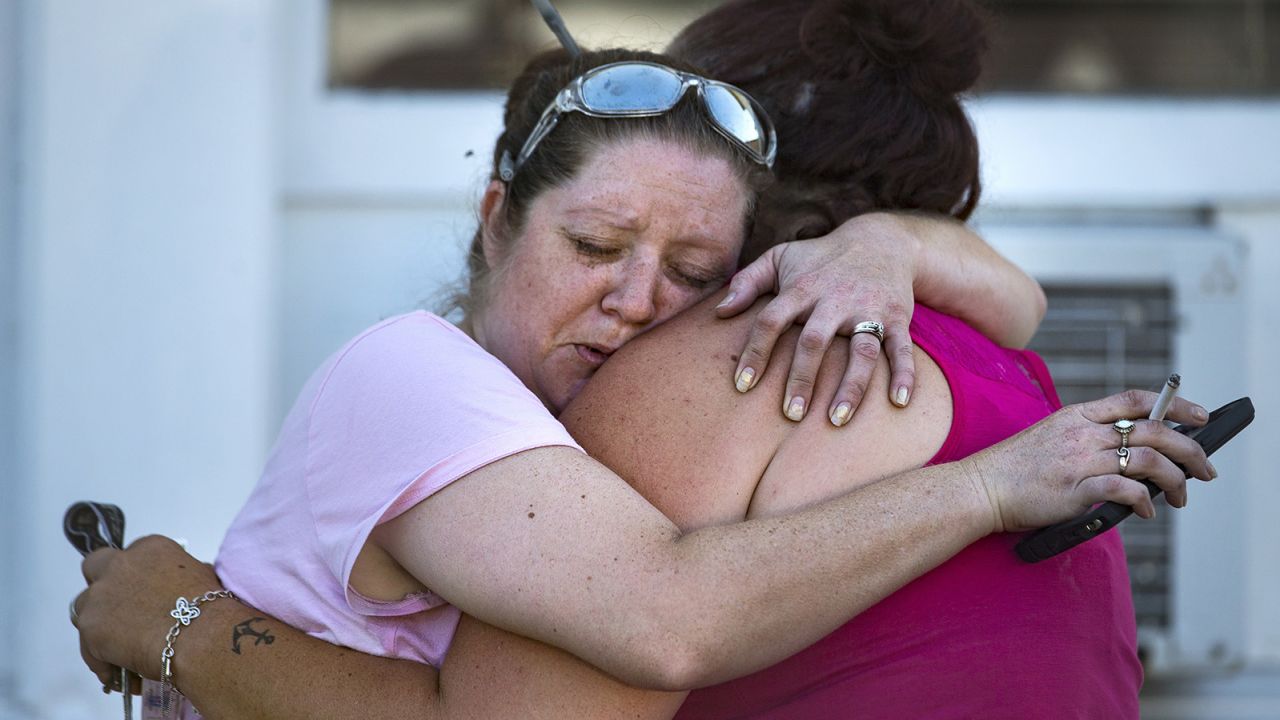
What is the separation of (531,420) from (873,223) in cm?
58

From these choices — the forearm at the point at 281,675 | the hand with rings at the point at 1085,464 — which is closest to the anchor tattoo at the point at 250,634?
the forearm at the point at 281,675

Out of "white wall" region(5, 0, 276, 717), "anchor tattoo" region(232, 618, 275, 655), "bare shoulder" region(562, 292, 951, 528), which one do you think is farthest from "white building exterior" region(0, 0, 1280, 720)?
"bare shoulder" region(562, 292, 951, 528)

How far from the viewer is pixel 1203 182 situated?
3.46 m

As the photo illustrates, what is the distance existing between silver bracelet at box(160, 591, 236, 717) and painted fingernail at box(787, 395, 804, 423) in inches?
29.4

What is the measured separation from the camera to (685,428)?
4.50 ft

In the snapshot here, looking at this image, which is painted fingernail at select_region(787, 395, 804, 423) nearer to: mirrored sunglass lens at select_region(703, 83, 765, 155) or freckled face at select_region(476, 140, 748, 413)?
freckled face at select_region(476, 140, 748, 413)

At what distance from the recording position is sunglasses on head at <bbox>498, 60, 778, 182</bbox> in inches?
65.6

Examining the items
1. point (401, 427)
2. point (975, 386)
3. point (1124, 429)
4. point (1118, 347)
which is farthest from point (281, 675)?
point (1118, 347)

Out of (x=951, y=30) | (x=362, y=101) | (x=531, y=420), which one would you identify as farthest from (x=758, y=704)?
(x=362, y=101)

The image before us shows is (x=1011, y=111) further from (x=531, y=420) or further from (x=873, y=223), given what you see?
(x=531, y=420)

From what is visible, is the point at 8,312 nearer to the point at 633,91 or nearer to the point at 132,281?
the point at 132,281

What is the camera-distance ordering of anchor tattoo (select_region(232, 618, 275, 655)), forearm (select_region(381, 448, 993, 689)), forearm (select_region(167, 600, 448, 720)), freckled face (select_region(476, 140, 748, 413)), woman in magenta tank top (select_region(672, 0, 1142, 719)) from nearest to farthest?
forearm (select_region(381, 448, 993, 689)) → woman in magenta tank top (select_region(672, 0, 1142, 719)) → forearm (select_region(167, 600, 448, 720)) → anchor tattoo (select_region(232, 618, 275, 655)) → freckled face (select_region(476, 140, 748, 413))

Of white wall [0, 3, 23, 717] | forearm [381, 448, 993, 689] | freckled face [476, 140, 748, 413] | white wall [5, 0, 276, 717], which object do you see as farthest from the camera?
white wall [0, 3, 23, 717]

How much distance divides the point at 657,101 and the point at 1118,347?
2070mm
